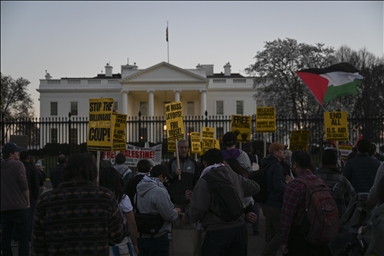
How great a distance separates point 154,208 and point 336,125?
703cm

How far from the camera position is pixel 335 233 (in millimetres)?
4387

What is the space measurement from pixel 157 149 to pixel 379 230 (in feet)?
33.6

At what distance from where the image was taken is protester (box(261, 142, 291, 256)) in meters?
6.44

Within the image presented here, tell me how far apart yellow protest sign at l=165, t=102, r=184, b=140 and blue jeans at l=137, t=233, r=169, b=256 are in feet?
14.0

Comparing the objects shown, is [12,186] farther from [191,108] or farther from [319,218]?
[191,108]

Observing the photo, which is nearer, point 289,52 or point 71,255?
point 71,255

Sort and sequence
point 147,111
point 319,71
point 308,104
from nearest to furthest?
1. point 319,71
2. point 308,104
3. point 147,111

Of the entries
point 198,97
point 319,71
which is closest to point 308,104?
point 319,71

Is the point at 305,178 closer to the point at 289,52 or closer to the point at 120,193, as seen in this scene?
the point at 120,193

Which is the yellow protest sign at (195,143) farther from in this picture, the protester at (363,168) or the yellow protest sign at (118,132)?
the protester at (363,168)

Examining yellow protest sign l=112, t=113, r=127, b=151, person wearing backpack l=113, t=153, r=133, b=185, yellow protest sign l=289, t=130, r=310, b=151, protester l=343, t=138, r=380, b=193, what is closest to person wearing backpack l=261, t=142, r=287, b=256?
protester l=343, t=138, r=380, b=193

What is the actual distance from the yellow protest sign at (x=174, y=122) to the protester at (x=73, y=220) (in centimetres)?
594

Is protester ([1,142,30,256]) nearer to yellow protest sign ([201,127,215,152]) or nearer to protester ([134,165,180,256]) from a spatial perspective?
protester ([134,165,180,256])

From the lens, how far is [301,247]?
4.59 metres
